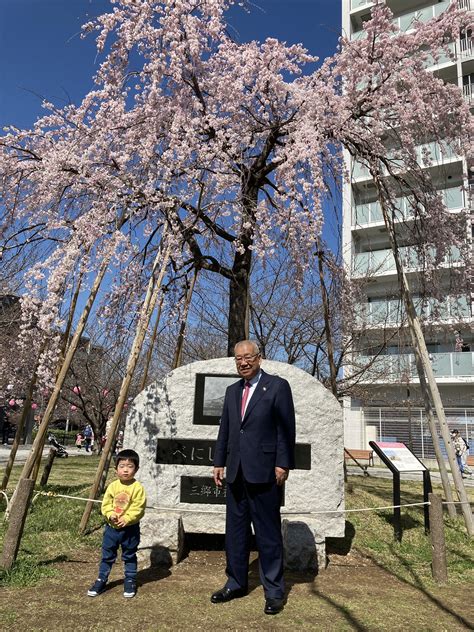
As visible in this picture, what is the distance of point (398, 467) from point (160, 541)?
315 centimetres

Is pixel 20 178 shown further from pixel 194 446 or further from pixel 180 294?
pixel 194 446

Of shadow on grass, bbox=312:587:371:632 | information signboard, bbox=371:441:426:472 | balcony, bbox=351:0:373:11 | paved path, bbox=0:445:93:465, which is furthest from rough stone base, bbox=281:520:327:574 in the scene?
balcony, bbox=351:0:373:11

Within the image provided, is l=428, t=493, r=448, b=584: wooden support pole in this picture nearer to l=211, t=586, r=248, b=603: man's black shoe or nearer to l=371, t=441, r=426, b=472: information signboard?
l=371, t=441, r=426, b=472: information signboard

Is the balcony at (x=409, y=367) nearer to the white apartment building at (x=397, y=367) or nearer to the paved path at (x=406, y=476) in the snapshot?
the white apartment building at (x=397, y=367)

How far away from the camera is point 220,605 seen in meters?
3.45

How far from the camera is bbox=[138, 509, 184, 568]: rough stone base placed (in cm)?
439

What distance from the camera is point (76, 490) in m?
8.80

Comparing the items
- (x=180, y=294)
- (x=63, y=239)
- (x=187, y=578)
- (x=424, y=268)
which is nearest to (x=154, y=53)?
(x=63, y=239)

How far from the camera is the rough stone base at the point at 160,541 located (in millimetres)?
4386

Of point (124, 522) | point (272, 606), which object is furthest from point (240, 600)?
point (124, 522)

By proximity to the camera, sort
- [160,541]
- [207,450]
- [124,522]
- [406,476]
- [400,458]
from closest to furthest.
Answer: [124,522], [160,541], [207,450], [400,458], [406,476]

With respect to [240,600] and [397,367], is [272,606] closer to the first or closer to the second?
[240,600]

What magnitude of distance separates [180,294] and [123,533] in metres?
6.04

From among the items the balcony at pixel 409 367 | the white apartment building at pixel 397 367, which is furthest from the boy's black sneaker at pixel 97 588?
the white apartment building at pixel 397 367
